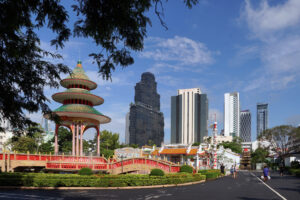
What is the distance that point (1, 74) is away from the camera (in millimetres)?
7324

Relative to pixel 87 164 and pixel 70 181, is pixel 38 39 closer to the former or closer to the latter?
pixel 70 181

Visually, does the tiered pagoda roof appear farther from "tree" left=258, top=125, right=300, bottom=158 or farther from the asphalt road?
"tree" left=258, top=125, right=300, bottom=158

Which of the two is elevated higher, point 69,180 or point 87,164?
point 69,180

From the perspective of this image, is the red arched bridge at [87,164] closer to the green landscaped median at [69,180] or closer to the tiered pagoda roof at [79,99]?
the tiered pagoda roof at [79,99]

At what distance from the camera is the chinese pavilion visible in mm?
35406

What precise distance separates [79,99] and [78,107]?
2.08 meters

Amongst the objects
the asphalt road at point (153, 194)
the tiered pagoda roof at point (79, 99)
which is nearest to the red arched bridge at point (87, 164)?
the tiered pagoda roof at point (79, 99)

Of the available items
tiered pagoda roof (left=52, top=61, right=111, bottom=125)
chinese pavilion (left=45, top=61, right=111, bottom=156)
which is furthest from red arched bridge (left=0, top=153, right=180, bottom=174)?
tiered pagoda roof (left=52, top=61, right=111, bottom=125)

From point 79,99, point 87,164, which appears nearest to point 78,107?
point 79,99

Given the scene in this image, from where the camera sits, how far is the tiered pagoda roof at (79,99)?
116 ft

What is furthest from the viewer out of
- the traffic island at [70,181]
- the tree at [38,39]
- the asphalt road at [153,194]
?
the traffic island at [70,181]

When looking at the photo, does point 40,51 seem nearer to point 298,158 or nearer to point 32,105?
point 32,105

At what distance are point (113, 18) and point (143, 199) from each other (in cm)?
1081

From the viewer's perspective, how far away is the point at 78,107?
117 feet
